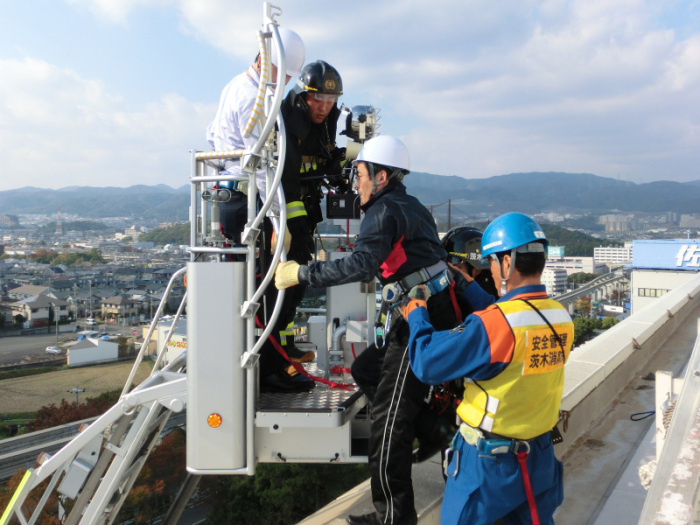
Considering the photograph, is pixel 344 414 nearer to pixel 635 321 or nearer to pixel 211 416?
pixel 211 416

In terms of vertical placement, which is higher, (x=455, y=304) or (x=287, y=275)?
(x=287, y=275)

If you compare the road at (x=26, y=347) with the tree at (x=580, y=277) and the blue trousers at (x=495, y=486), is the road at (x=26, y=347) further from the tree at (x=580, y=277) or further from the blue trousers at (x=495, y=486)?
the tree at (x=580, y=277)

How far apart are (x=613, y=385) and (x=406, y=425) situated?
4.30 metres

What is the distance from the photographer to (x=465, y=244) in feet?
14.2

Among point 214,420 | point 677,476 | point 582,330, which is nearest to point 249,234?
point 214,420

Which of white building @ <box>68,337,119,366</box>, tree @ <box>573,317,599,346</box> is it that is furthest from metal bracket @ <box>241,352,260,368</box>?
white building @ <box>68,337,119,366</box>

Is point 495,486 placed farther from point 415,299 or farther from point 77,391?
point 77,391

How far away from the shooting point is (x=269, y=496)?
16.6 m

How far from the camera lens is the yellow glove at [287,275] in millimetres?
3109

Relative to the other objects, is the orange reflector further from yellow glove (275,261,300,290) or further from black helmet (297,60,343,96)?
black helmet (297,60,343,96)

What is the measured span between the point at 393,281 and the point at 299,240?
856 millimetres

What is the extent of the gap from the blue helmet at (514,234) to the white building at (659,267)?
1376 inches

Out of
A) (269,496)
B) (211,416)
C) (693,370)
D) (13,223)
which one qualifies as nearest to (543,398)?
(693,370)

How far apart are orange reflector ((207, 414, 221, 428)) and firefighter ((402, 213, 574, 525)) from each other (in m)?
1.28
